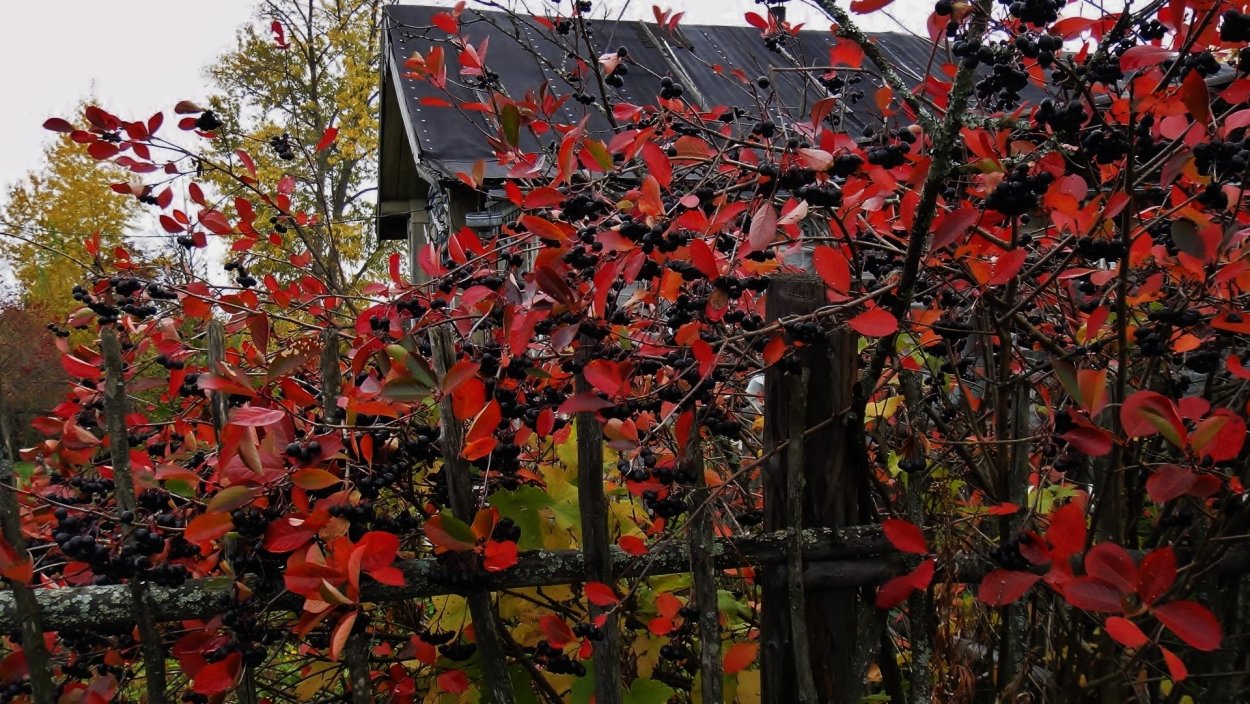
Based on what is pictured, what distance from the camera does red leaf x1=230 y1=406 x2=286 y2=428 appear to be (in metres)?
1.21

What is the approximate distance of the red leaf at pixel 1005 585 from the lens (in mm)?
1312

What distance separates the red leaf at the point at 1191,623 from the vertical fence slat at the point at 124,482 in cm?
158

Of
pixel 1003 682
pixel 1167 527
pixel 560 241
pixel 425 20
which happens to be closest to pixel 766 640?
pixel 1003 682

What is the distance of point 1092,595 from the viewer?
1229 mm

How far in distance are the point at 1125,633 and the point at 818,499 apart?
55 centimetres

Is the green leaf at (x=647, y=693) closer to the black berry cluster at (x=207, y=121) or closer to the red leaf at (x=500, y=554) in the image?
the red leaf at (x=500, y=554)

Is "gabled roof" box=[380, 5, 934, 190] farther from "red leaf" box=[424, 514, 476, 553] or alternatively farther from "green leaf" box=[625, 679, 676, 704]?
"red leaf" box=[424, 514, 476, 553]

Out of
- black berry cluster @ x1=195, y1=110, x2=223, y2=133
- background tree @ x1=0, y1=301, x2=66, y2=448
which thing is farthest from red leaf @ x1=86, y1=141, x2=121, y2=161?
background tree @ x1=0, y1=301, x2=66, y2=448

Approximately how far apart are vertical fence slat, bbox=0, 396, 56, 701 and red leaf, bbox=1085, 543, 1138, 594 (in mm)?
1656

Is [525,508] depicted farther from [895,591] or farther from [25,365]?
[25,365]

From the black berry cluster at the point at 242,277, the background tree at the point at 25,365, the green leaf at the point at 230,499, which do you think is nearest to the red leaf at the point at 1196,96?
the green leaf at the point at 230,499

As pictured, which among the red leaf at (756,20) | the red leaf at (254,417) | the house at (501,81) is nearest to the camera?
the red leaf at (254,417)

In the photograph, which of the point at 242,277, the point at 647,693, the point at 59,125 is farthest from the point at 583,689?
the point at 59,125

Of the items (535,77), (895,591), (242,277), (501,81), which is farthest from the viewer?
(535,77)
